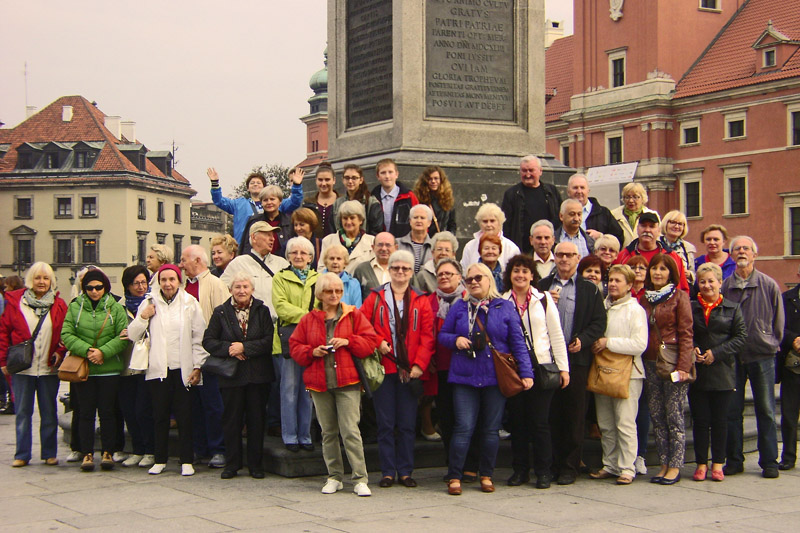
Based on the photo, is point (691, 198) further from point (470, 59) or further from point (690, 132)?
point (470, 59)

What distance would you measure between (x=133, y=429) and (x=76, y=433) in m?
0.77

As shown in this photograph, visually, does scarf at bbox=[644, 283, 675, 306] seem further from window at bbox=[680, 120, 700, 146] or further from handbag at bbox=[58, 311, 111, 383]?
window at bbox=[680, 120, 700, 146]

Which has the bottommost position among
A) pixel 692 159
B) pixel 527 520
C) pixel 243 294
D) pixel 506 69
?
pixel 527 520

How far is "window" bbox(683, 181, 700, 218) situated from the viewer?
53.6 m

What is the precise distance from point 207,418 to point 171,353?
0.73 metres

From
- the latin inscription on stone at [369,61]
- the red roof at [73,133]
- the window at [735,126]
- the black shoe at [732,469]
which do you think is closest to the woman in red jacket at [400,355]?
the black shoe at [732,469]

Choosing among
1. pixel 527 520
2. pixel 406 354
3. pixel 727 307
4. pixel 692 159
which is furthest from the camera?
pixel 692 159

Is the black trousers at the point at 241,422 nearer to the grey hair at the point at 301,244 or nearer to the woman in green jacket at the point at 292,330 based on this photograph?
the woman in green jacket at the point at 292,330

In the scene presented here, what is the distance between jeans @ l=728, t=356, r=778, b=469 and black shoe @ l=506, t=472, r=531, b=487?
1.91 m

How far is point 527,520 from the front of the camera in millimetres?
7039

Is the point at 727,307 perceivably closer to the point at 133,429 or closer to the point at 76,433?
the point at 133,429

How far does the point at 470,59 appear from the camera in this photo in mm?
11797

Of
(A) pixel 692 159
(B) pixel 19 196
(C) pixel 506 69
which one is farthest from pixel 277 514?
(B) pixel 19 196

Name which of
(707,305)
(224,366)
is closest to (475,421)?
(224,366)
